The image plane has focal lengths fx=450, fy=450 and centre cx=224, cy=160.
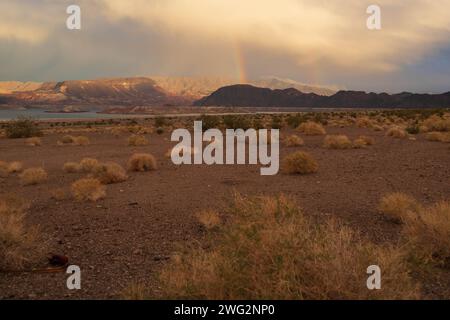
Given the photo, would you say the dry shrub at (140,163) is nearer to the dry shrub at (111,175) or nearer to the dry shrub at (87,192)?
the dry shrub at (111,175)

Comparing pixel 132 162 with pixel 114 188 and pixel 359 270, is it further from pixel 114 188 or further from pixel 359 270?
pixel 359 270

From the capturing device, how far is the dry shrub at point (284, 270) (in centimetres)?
479

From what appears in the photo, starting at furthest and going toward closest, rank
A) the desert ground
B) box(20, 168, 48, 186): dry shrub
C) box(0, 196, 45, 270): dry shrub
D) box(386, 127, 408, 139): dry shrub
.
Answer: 1. box(386, 127, 408, 139): dry shrub
2. box(20, 168, 48, 186): dry shrub
3. box(0, 196, 45, 270): dry shrub
4. the desert ground

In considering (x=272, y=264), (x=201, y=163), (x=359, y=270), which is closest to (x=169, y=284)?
(x=272, y=264)

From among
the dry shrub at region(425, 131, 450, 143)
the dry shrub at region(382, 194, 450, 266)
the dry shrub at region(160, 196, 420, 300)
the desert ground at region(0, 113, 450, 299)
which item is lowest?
the desert ground at region(0, 113, 450, 299)

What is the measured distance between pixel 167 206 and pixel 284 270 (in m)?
7.92

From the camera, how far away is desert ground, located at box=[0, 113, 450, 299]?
6.94 meters

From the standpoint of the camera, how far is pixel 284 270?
481cm

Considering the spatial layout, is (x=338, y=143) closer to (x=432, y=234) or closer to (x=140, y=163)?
(x=140, y=163)

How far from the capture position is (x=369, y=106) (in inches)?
7682

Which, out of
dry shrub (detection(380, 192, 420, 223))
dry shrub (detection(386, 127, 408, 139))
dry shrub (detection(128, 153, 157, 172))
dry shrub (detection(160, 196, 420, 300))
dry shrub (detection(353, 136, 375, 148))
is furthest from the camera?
dry shrub (detection(386, 127, 408, 139))

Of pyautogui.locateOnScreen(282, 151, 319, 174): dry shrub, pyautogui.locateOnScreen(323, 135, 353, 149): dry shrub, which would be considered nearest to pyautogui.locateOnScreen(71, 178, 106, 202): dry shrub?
pyautogui.locateOnScreen(282, 151, 319, 174): dry shrub

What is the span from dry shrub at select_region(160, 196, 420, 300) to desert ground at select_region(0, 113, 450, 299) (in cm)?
95

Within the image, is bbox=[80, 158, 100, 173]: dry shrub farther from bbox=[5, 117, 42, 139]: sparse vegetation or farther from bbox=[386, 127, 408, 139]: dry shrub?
bbox=[5, 117, 42, 139]: sparse vegetation
